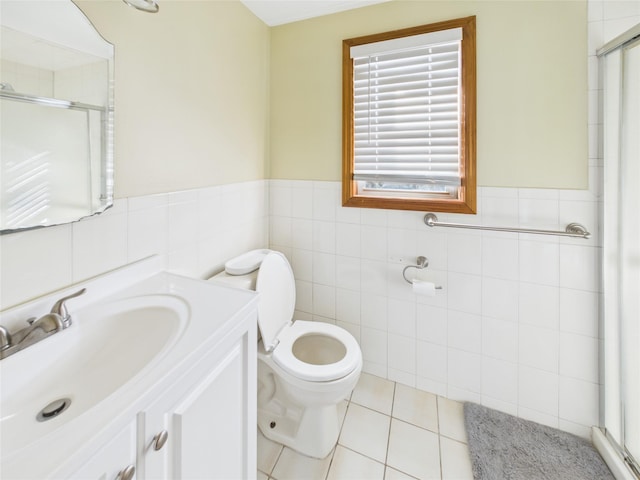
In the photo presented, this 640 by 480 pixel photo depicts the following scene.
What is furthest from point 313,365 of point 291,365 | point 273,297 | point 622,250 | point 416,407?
point 622,250

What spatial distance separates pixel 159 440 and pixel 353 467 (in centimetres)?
104

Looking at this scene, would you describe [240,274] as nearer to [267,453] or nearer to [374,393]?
[267,453]

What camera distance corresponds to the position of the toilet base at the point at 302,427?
1.38 meters

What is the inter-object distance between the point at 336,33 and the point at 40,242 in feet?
5.77

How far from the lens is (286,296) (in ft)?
5.41

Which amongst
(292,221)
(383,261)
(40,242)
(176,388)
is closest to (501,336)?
(383,261)

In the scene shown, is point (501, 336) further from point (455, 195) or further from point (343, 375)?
point (343, 375)

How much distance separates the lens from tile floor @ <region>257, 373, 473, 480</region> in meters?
1.32

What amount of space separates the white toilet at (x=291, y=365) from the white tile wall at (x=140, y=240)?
0.16m

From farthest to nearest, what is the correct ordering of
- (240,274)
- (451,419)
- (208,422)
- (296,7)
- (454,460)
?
(296,7), (451,419), (240,274), (454,460), (208,422)

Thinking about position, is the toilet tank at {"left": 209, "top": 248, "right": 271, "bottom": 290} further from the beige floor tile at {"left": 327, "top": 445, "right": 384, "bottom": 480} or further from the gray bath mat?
the gray bath mat

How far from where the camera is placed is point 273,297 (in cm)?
153

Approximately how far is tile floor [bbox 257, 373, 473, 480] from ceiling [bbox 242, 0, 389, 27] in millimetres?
2217

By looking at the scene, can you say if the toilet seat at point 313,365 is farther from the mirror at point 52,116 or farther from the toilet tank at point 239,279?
the mirror at point 52,116
